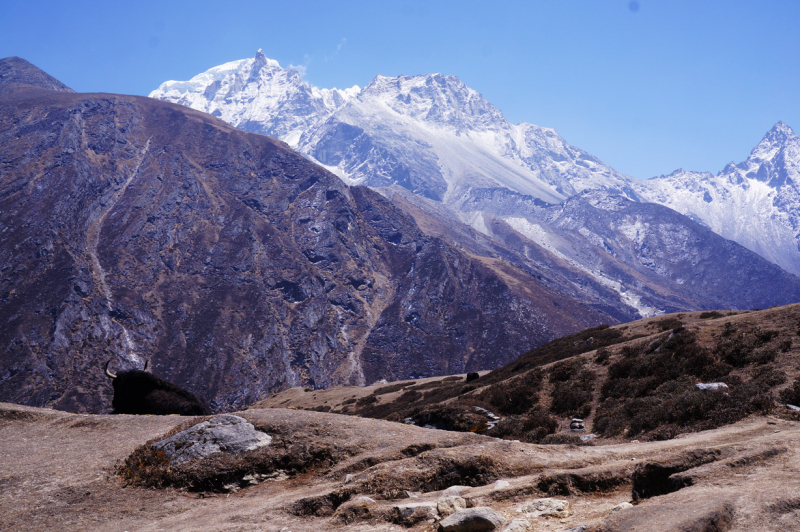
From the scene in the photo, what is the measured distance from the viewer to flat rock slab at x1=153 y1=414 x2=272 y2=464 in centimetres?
1150

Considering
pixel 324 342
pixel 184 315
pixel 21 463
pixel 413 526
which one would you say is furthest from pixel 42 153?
pixel 413 526

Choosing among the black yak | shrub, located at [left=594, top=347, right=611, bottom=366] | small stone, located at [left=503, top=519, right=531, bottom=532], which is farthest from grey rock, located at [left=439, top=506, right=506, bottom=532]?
shrub, located at [left=594, top=347, right=611, bottom=366]

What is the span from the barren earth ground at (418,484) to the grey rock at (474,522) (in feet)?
1.60

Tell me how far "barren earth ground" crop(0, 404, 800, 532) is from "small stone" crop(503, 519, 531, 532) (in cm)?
27

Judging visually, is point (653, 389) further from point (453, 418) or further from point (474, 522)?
point (474, 522)

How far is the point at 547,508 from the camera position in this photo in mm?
7848

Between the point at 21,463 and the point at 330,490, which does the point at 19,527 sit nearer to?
the point at 21,463

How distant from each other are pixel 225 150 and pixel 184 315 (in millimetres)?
93324

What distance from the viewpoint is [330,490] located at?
9.64 meters

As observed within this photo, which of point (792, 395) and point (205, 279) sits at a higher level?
point (792, 395)

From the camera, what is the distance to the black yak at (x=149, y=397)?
21047 mm

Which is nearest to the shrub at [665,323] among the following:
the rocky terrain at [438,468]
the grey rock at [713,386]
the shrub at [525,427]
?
the rocky terrain at [438,468]

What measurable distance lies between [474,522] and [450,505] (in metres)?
1.12

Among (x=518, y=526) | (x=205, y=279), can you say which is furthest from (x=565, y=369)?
(x=205, y=279)
